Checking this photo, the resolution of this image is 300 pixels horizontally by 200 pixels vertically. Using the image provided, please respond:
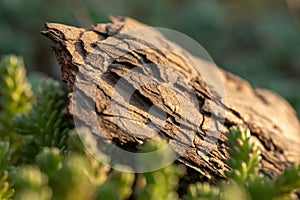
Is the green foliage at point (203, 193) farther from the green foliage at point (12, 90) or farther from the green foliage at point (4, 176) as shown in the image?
the green foliage at point (12, 90)

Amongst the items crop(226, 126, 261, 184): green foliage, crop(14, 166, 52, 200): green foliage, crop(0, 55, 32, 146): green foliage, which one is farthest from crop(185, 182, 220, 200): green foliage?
crop(0, 55, 32, 146): green foliage

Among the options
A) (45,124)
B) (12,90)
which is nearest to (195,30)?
(12,90)

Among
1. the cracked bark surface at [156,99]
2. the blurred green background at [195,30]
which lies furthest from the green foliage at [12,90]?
the blurred green background at [195,30]

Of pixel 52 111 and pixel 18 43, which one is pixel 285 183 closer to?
pixel 52 111

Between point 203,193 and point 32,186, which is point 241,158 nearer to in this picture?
point 203,193

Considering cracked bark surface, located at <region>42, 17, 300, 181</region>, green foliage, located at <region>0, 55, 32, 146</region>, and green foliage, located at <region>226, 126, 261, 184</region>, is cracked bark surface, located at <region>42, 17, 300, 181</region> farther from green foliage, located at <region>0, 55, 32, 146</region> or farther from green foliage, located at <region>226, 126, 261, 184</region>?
green foliage, located at <region>0, 55, 32, 146</region>

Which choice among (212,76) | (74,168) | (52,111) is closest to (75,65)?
(52,111)

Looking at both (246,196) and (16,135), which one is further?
(16,135)
